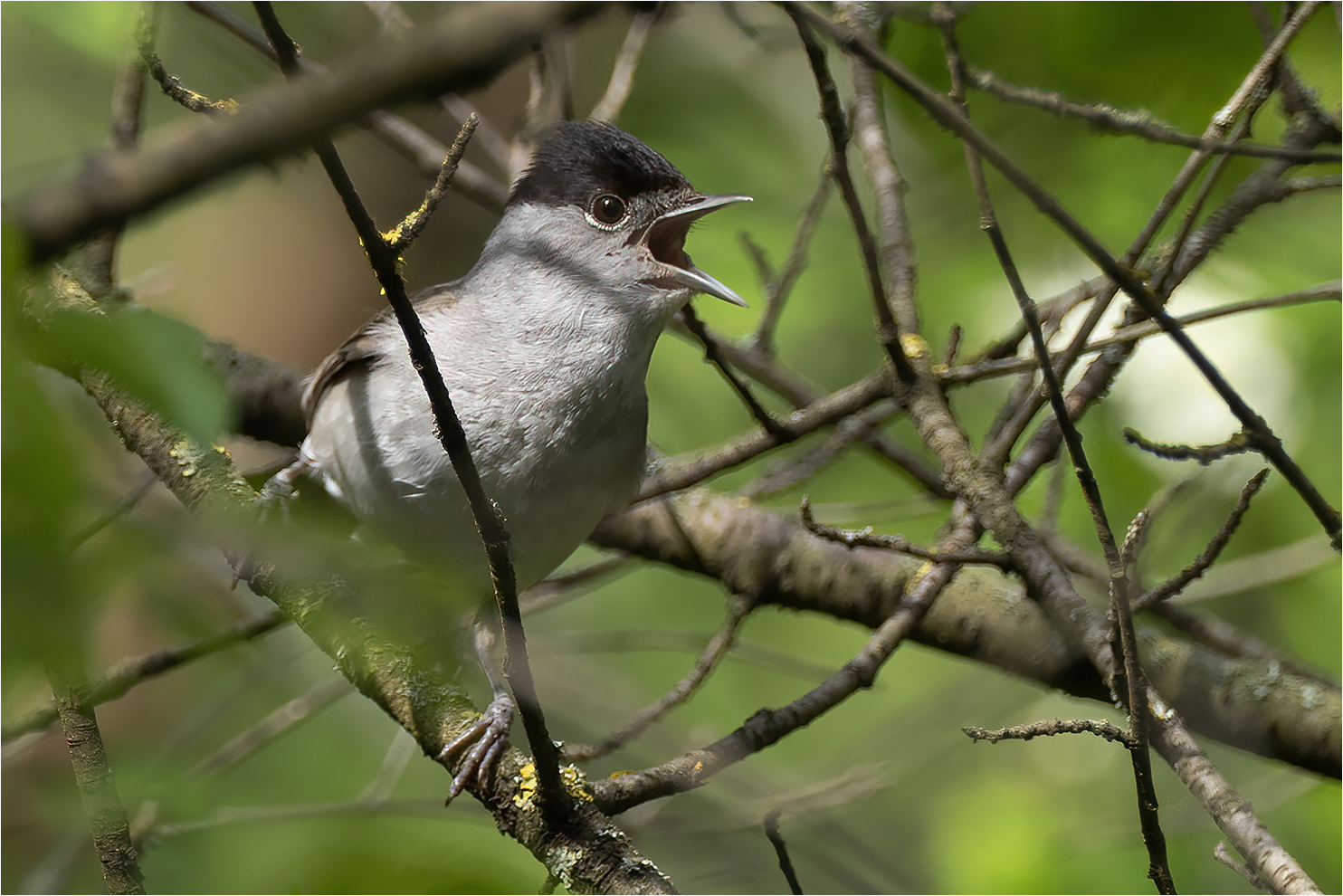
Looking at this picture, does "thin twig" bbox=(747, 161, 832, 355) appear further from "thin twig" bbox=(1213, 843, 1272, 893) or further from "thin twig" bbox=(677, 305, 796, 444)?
"thin twig" bbox=(1213, 843, 1272, 893)

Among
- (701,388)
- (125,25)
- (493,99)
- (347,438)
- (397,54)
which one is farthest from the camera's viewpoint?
(493,99)

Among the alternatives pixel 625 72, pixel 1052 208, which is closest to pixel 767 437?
pixel 1052 208

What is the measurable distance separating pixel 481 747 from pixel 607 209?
5.49ft

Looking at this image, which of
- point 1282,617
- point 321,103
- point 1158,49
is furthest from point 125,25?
point 1282,617

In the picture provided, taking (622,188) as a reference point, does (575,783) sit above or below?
below

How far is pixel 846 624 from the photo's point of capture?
4.00m

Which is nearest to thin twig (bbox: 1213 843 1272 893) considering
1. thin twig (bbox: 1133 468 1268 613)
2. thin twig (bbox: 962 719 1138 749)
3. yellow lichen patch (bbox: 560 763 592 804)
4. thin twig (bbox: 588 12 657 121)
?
thin twig (bbox: 962 719 1138 749)

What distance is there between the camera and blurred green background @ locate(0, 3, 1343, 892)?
2.93 meters

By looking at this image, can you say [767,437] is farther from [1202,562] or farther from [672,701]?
[1202,562]

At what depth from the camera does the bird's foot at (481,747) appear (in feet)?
7.07

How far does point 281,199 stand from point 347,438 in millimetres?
6043

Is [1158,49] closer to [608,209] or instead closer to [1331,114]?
[1331,114]

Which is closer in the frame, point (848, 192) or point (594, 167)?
point (848, 192)

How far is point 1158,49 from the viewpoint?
3482mm
